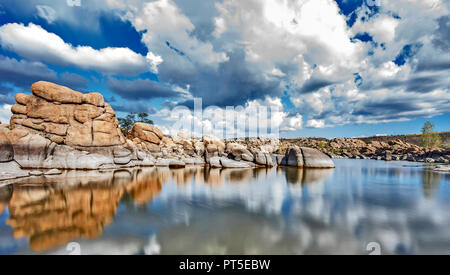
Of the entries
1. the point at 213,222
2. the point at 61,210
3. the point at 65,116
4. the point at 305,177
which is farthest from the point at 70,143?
the point at 305,177

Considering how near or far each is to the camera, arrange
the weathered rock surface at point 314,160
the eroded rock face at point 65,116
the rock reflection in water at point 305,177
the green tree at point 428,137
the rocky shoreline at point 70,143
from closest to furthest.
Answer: the rock reflection in water at point 305,177
the rocky shoreline at point 70,143
the eroded rock face at point 65,116
the weathered rock surface at point 314,160
the green tree at point 428,137

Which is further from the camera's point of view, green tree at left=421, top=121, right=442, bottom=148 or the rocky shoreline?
green tree at left=421, top=121, right=442, bottom=148

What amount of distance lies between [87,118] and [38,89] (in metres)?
7.76

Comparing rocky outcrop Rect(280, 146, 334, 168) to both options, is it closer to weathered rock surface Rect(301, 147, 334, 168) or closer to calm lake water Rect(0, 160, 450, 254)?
weathered rock surface Rect(301, 147, 334, 168)

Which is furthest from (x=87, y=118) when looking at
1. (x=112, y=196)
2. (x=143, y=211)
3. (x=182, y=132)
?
(x=182, y=132)

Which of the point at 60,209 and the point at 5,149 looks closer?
the point at 60,209

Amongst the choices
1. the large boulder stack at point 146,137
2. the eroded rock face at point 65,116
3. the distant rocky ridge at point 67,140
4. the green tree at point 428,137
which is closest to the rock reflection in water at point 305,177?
the distant rocky ridge at point 67,140

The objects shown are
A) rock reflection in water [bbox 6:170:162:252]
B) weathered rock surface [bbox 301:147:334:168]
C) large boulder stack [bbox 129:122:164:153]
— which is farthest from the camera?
large boulder stack [bbox 129:122:164:153]

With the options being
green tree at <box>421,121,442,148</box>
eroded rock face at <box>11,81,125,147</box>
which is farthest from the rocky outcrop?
green tree at <box>421,121,442,148</box>

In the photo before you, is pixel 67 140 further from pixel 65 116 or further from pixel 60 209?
pixel 60 209

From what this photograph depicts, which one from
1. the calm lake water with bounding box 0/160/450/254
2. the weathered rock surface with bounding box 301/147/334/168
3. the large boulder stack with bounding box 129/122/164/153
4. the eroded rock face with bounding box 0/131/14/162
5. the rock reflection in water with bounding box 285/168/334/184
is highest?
the large boulder stack with bounding box 129/122/164/153

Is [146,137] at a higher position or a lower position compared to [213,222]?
higher

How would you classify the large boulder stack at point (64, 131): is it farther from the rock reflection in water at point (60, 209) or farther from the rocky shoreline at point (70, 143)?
the rock reflection in water at point (60, 209)
